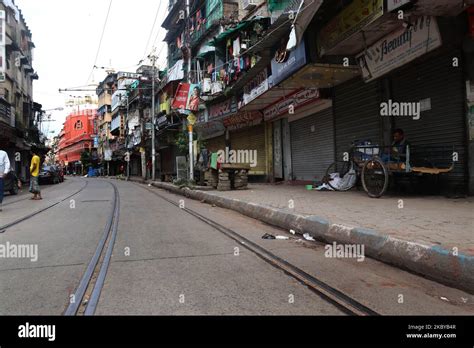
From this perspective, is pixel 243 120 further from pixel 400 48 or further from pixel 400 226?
pixel 400 226

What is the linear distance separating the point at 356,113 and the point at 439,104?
140 inches

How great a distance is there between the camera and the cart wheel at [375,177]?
8.48 metres

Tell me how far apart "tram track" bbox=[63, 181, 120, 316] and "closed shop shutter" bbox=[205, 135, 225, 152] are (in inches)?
778

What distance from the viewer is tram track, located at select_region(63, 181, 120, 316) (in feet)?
11.2

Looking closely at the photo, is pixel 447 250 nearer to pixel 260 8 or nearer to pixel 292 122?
pixel 292 122


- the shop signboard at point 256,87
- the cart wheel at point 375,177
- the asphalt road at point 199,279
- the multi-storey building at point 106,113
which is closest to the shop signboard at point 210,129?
the shop signboard at point 256,87

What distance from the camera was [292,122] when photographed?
17047mm

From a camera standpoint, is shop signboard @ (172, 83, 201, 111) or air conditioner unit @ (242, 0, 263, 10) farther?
air conditioner unit @ (242, 0, 263, 10)

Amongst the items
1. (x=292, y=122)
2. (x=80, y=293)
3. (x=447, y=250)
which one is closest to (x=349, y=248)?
(x=447, y=250)

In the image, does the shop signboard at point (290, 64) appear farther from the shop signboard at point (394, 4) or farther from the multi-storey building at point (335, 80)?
the shop signboard at point (394, 4)

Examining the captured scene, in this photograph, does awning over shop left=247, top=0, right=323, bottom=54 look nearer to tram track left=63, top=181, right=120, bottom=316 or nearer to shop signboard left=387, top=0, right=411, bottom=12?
shop signboard left=387, top=0, right=411, bottom=12

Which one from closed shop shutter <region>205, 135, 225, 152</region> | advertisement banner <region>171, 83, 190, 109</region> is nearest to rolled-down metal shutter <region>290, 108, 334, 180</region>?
advertisement banner <region>171, 83, 190, 109</region>

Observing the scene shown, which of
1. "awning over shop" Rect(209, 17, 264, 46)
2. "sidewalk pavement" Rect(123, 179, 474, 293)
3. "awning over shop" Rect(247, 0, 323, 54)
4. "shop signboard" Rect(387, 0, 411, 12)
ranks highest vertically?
"awning over shop" Rect(209, 17, 264, 46)

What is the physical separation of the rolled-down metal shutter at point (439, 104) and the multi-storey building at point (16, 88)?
2553 centimetres
